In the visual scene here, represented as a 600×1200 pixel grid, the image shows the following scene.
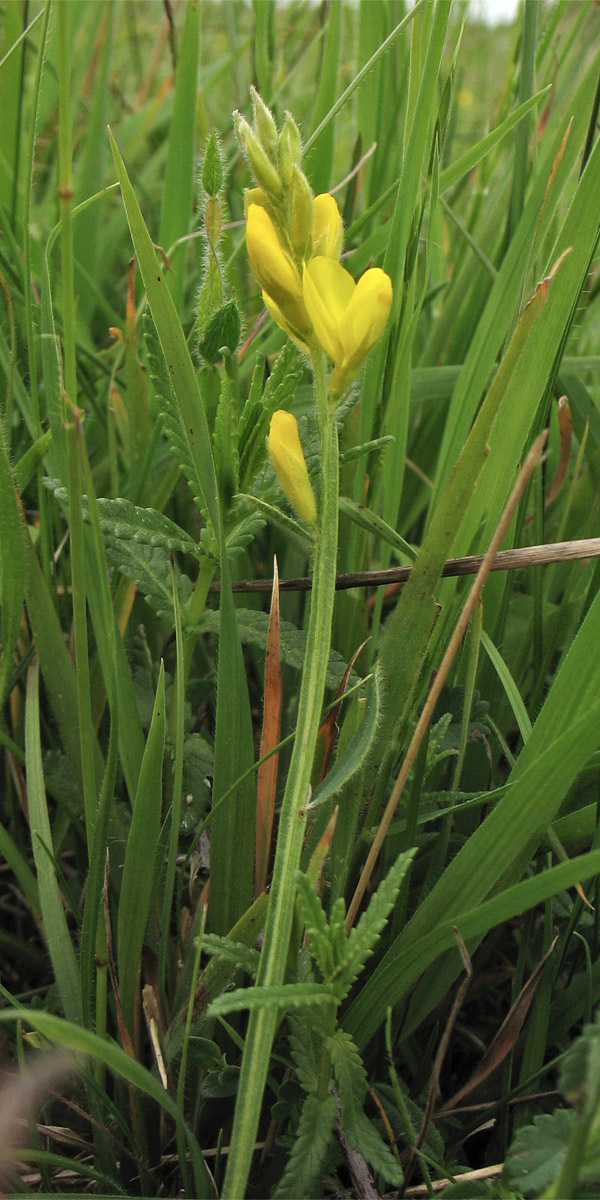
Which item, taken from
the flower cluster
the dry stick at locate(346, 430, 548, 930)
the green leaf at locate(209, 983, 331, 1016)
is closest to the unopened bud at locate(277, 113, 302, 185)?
the flower cluster

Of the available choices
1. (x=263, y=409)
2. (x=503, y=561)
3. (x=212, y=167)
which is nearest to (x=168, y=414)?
(x=263, y=409)

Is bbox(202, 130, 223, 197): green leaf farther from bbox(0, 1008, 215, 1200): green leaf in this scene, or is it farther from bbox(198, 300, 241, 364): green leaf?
bbox(0, 1008, 215, 1200): green leaf

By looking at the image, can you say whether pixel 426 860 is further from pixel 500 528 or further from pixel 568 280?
pixel 568 280

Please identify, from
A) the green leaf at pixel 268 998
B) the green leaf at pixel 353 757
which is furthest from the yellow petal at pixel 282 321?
the green leaf at pixel 268 998

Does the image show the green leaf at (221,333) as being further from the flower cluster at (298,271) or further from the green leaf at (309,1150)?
the green leaf at (309,1150)

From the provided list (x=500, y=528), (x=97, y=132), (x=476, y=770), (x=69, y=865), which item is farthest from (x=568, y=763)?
(x=97, y=132)

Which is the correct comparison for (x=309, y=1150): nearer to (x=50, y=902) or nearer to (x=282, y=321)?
(x=50, y=902)
